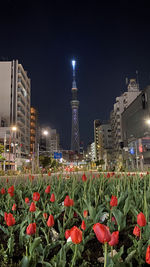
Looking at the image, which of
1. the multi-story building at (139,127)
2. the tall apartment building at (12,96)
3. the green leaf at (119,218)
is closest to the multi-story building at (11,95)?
the tall apartment building at (12,96)

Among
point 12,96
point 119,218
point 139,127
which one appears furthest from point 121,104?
point 119,218

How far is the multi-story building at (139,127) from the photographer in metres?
70.3

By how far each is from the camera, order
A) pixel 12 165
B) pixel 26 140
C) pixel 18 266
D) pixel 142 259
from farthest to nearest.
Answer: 1. pixel 26 140
2. pixel 12 165
3. pixel 142 259
4. pixel 18 266

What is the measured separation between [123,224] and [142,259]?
89 centimetres

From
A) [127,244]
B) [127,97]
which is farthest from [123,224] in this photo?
[127,97]

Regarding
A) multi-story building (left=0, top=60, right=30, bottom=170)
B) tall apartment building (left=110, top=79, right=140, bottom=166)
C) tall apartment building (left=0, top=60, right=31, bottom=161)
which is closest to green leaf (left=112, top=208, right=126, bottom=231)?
tall apartment building (left=0, top=60, right=31, bottom=161)

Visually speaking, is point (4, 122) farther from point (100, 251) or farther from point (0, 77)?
point (100, 251)

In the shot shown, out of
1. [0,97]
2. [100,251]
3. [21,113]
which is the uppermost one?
[0,97]

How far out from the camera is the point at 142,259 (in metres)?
2.66

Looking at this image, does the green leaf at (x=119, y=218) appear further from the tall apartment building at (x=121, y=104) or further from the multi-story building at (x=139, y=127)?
the tall apartment building at (x=121, y=104)

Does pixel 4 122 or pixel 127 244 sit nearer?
pixel 127 244

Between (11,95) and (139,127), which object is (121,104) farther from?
(11,95)

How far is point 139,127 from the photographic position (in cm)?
7944

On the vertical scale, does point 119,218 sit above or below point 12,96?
below
